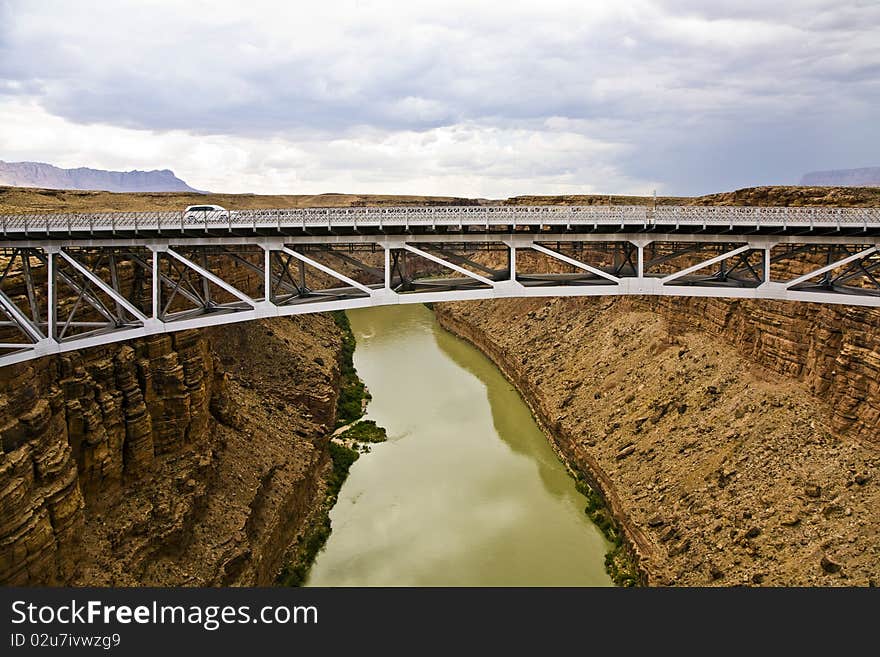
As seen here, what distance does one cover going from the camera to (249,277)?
31297 millimetres

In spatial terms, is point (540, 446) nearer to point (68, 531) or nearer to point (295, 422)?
point (295, 422)

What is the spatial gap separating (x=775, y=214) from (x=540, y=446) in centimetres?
1494

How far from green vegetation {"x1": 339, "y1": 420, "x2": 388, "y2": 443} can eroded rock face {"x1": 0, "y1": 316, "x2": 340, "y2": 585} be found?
425 cm

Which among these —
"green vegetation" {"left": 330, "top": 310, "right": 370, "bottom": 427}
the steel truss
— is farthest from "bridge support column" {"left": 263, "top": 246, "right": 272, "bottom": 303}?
"green vegetation" {"left": 330, "top": 310, "right": 370, "bottom": 427}

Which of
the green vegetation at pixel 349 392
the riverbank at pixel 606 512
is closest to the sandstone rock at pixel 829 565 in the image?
the riverbank at pixel 606 512

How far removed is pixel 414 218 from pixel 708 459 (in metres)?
12.6

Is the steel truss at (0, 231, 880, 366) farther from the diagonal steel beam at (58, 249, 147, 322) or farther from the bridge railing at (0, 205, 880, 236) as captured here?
the bridge railing at (0, 205, 880, 236)

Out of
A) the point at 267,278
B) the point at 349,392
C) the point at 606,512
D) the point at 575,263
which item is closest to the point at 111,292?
the point at 267,278

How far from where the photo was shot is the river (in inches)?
709

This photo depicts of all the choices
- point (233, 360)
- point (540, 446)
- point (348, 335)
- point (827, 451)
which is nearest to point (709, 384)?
point (827, 451)

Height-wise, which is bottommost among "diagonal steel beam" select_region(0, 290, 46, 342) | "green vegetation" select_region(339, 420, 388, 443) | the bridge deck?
"green vegetation" select_region(339, 420, 388, 443)

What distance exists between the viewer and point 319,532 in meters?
19.8

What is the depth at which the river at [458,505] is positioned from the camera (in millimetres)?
18016

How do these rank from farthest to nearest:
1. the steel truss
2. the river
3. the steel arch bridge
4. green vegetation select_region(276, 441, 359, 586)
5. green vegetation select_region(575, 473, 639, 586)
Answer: the river < green vegetation select_region(276, 441, 359, 586) < green vegetation select_region(575, 473, 639, 586) < the steel arch bridge < the steel truss
